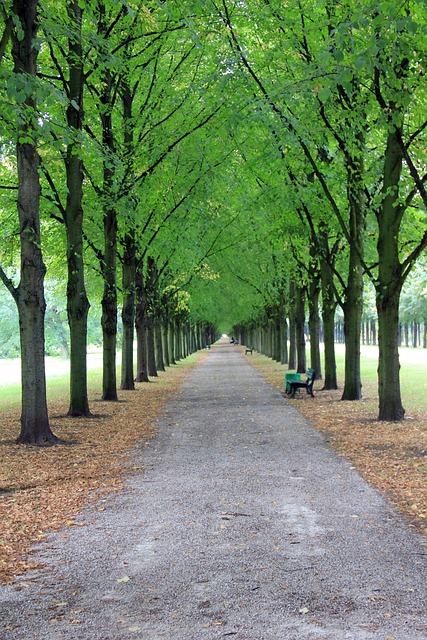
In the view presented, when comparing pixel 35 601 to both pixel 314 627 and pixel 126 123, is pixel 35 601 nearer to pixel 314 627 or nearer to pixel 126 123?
pixel 314 627

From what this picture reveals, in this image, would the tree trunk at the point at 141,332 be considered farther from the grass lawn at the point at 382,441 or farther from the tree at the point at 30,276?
the tree at the point at 30,276

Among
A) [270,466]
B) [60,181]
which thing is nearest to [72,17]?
[60,181]

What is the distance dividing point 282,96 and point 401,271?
4.37 meters

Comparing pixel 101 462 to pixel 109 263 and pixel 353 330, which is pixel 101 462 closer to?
pixel 109 263

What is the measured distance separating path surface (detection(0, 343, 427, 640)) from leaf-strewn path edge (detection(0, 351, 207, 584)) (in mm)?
284

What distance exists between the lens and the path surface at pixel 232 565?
14.0 ft

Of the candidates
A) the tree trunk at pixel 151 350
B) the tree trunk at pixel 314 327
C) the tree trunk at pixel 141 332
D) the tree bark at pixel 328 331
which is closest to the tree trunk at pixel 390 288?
the tree bark at pixel 328 331

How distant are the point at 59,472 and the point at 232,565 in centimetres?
480

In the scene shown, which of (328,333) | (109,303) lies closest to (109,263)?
(109,303)

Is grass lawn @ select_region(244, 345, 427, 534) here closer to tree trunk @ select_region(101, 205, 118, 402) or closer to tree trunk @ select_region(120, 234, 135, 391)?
tree trunk @ select_region(101, 205, 118, 402)

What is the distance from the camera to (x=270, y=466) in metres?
9.68

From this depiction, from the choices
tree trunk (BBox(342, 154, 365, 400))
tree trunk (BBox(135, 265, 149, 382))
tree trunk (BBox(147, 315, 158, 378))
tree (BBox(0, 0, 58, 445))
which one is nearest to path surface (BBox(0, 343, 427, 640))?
tree (BBox(0, 0, 58, 445))

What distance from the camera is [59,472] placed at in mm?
9609

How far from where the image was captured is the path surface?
4.27 meters
